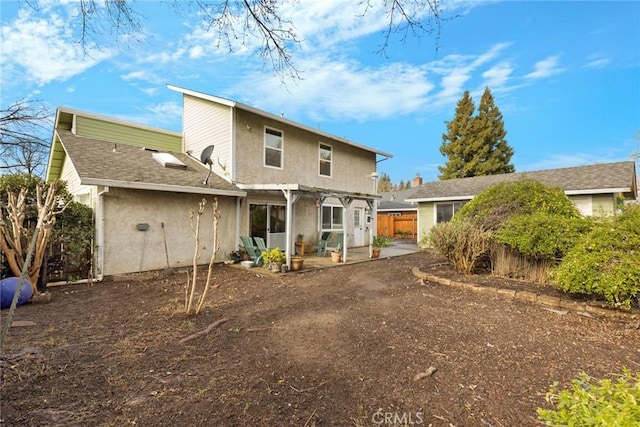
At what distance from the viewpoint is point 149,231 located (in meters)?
8.08

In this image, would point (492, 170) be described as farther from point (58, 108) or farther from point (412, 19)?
point (58, 108)

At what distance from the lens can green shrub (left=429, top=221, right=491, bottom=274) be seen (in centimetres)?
672

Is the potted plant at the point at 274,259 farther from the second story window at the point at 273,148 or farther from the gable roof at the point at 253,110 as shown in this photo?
the gable roof at the point at 253,110

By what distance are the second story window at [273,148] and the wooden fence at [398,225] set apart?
1383cm

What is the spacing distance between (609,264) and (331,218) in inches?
391

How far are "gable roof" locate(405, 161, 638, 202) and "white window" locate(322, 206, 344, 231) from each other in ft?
15.4

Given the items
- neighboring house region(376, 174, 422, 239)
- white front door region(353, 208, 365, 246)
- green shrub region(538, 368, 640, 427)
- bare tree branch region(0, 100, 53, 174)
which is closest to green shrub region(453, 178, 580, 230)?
green shrub region(538, 368, 640, 427)

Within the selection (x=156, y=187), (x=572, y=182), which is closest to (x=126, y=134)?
(x=156, y=187)

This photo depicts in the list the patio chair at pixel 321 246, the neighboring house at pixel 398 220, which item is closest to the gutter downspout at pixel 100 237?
the patio chair at pixel 321 246

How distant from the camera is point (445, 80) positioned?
598 centimetres

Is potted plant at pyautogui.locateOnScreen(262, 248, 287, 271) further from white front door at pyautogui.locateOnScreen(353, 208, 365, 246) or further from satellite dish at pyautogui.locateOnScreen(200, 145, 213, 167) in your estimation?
white front door at pyautogui.locateOnScreen(353, 208, 365, 246)

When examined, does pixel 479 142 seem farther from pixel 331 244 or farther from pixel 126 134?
pixel 126 134
